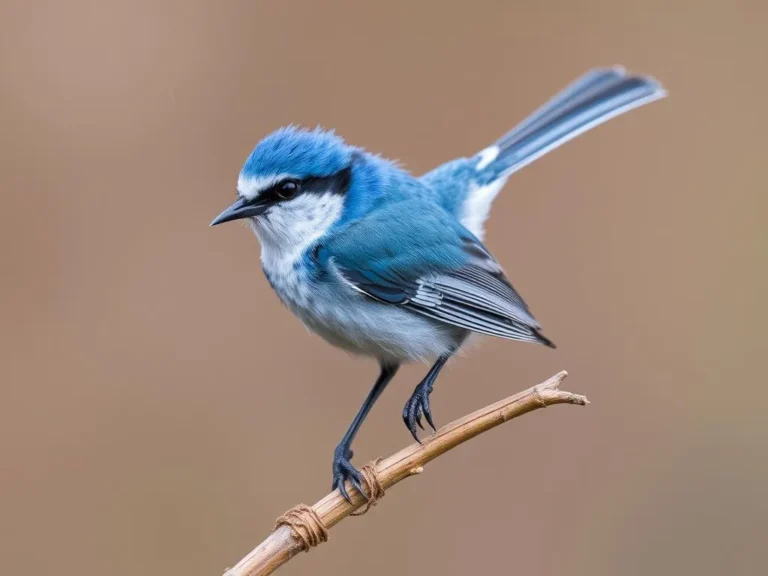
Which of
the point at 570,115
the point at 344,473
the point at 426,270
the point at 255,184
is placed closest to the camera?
the point at 344,473

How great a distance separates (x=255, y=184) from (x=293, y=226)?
0.22 metres

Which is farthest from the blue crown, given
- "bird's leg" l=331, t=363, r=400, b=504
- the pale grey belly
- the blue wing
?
"bird's leg" l=331, t=363, r=400, b=504

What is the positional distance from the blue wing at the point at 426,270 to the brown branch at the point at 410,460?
22.2 inches

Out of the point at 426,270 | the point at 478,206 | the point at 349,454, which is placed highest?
the point at 478,206

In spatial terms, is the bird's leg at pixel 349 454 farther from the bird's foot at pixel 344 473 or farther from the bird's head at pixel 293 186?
the bird's head at pixel 293 186

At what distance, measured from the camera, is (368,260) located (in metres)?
3.03

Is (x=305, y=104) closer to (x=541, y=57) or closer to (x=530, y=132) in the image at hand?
(x=541, y=57)

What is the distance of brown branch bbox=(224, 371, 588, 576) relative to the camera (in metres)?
2.22

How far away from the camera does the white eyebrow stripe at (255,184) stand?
284cm

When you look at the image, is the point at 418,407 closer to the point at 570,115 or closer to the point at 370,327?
the point at 370,327

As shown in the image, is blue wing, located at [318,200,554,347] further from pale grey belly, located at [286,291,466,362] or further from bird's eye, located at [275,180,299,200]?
bird's eye, located at [275,180,299,200]

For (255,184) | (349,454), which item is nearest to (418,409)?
(349,454)

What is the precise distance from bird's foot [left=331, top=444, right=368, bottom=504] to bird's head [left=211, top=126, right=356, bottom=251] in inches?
24.8

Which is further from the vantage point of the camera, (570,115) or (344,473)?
(570,115)
